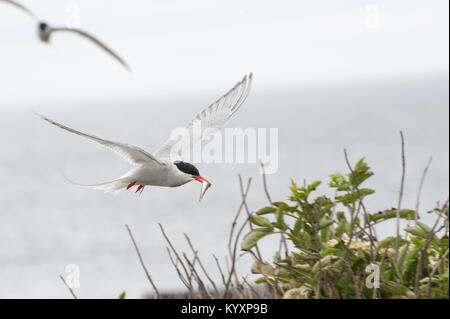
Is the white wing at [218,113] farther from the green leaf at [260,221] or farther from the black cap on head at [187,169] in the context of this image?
the green leaf at [260,221]

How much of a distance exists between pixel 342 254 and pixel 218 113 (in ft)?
9.74

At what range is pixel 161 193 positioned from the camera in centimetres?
4016

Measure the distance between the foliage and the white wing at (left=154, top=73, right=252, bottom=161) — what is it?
94.9 inches

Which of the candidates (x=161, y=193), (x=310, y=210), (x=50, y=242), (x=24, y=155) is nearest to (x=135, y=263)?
(x=50, y=242)

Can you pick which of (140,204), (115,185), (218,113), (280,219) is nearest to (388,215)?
(280,219)

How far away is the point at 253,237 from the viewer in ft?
8.39

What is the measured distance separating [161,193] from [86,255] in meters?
13.2

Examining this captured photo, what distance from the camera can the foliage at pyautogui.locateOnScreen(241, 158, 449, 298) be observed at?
7.92ft

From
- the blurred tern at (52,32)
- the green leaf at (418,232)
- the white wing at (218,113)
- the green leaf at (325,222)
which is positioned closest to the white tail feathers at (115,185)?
the white wing at (218,113)

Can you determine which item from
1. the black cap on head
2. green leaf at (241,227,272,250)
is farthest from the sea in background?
the black cap on head

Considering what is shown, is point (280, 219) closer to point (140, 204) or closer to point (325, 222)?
point (325, 222)

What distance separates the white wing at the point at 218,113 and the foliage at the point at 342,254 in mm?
2412

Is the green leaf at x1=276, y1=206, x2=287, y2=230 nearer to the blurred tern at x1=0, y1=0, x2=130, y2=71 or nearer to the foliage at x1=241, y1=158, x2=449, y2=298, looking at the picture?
the foliage at x1=241, y1=158, x2=449, y2=298
